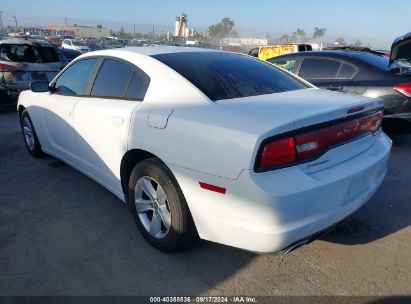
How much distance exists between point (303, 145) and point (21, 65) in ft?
25.3

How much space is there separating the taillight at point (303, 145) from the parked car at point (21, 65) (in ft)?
24.9

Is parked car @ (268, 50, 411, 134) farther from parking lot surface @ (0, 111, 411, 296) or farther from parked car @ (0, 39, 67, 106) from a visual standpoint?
parked car @ (0, 39, 67, 106)

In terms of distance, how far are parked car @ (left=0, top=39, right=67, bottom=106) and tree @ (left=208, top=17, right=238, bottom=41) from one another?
11071 centimetres

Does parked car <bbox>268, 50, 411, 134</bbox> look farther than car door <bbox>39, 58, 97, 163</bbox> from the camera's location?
Yes

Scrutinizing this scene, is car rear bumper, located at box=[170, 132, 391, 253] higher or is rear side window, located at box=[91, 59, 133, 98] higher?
rear side window, located at box=[91, 59, 133, 98]

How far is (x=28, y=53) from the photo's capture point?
8.52 metres

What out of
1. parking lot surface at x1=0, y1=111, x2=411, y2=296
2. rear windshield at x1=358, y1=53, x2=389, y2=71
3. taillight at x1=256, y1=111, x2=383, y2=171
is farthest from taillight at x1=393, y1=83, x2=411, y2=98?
taillight at x1=256, y1=111, x2=383, y2=171

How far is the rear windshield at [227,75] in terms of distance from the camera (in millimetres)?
2801

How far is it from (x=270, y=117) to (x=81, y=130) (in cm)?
214

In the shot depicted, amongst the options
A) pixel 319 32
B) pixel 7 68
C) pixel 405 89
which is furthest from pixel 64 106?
pixel 319 32

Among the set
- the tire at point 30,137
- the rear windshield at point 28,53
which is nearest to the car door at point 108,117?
the tire at point 30,137

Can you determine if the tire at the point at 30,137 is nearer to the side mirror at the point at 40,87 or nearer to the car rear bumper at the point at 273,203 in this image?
the side mirror at the point at 40,87

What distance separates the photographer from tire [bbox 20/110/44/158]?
4.97m

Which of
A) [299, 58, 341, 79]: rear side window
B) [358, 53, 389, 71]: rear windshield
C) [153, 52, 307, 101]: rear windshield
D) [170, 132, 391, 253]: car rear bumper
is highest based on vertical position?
[153, 52, 307, 101]: rear windshield
